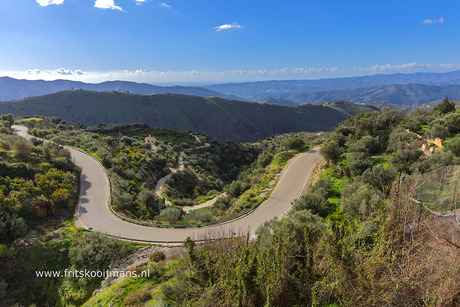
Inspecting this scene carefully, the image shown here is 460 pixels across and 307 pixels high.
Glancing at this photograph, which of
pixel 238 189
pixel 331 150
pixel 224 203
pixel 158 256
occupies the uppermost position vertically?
pixel 331 150

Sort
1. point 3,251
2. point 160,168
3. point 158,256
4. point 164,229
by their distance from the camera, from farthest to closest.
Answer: point 160,168, point 164,229, point 158,256, point 3,251

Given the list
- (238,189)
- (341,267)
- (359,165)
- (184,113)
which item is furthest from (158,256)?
(184,113)

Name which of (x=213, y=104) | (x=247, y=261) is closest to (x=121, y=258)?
(x=247, y=261)

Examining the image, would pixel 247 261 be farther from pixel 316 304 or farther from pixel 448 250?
pixel 448 250

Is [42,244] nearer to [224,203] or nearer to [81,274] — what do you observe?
[81,274]

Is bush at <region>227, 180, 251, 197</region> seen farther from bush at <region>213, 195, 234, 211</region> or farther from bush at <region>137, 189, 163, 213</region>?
bush at <region>137, 189, 163, 213</region>

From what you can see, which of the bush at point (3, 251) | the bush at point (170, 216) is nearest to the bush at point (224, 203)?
the bush at point (170, 216)
